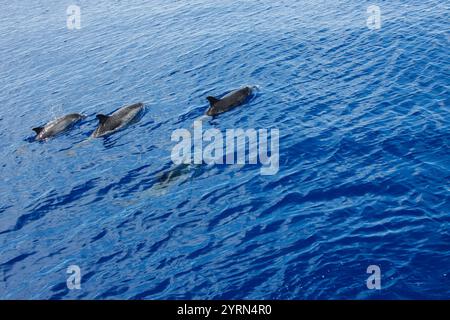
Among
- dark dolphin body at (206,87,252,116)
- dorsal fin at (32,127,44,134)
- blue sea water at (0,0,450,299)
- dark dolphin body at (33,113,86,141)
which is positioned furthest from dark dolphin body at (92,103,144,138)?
dark dolphin body at (206,87,252,116)

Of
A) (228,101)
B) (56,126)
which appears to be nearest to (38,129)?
(56,126)

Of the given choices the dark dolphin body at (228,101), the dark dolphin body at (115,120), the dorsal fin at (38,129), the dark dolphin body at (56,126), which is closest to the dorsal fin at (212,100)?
the dark dolphin body at (228,101)

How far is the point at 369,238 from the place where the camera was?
17953 millimetres

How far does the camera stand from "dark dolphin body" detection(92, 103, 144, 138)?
29.3 m

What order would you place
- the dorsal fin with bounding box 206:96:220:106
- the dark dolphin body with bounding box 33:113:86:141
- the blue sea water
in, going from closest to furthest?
1. the blue sea water
2. the dorsal fin with bounding box 206:96:220:106
3. the dark dolphin body with bounding box 33:113:86:141

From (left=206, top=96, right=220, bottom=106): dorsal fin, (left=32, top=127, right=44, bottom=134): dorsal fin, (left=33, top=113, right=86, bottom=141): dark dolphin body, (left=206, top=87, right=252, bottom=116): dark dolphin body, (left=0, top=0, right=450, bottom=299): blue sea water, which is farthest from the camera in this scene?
(left=33, top=113, right=86, bottom=141): dark dolphin body

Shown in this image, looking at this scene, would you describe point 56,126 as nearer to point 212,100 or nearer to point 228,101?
point 212,100

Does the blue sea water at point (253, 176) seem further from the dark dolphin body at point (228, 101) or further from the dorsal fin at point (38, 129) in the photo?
the dorsal fin at point (38, 129)

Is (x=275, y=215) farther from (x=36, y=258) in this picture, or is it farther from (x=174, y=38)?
(x=174, y=38)

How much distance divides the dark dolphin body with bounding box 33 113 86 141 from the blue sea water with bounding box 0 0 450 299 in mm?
719

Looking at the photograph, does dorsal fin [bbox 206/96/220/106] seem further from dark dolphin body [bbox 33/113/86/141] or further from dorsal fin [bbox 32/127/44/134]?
A: dorsal fin [bbox 32/127/44/134]

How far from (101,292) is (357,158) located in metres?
13.2
